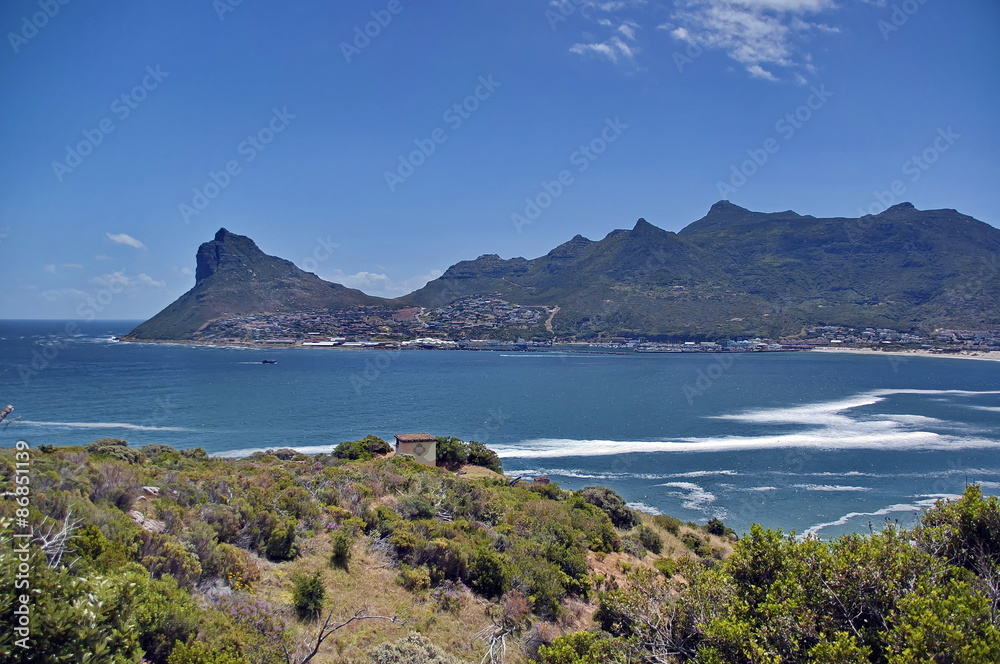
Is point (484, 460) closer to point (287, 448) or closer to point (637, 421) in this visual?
point (287, 448)

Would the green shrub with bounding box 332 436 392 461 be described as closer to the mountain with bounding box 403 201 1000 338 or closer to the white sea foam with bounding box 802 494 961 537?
the white sea foam with bounding box 802 494 961 537

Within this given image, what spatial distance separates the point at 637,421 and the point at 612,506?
23.4 metres

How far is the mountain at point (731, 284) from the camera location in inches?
5089

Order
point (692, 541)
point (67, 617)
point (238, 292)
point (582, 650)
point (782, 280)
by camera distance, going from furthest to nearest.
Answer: point (782, 280)
point (238, 292)
point (692, 541)
point (582, 650)
point (67, 617)

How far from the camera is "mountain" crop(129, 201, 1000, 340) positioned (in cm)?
A: 12925

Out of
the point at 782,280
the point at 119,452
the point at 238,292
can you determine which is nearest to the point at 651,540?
the point at 119,452

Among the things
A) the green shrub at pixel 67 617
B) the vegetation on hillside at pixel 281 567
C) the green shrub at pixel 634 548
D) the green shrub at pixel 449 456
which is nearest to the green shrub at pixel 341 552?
the vegetation on hillside at pixel 281 567

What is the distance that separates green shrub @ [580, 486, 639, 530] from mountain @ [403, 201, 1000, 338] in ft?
361

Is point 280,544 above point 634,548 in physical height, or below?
above

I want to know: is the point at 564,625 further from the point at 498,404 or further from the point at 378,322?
the point at 378,322

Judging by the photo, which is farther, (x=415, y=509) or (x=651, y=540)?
(x=651, y=540)

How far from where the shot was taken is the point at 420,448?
77.7 feet

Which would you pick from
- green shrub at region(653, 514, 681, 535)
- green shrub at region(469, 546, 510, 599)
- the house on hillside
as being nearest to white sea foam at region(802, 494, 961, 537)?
green shrub at region(653, 514, 681, 535)

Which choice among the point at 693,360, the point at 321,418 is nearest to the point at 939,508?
the point at 321,418
